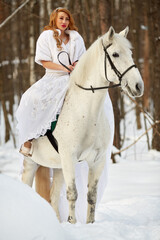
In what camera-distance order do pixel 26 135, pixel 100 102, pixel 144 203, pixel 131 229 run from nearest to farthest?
pixel 131 229, pixel 100 102, pixel 26 135, pixel 144 203

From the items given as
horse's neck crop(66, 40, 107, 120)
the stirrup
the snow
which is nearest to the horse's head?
horse's neck crop(66, 40, 107, 120)

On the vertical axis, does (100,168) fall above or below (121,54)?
below

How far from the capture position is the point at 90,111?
4039 mm

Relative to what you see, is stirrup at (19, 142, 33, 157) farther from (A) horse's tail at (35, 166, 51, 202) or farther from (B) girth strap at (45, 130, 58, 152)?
(A) horse's tail at (35, 166, 51, 202)

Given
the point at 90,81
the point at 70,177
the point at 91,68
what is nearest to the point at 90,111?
the point at 90,81

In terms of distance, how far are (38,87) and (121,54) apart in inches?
45.2

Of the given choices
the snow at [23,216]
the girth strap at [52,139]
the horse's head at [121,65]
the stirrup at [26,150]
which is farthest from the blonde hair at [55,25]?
the snow at [23,216]

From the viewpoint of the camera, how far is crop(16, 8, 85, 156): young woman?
4.23 meters

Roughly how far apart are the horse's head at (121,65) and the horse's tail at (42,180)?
1.60 metres

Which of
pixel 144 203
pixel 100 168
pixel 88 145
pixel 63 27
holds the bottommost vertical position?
pixel 144 203

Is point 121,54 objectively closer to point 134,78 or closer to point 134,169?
point 134,78

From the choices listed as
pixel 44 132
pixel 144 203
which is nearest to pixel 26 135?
pixel 44 132

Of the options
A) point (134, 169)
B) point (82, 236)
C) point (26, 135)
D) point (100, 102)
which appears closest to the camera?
point (82, 236)

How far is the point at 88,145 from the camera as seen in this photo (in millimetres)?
4027
